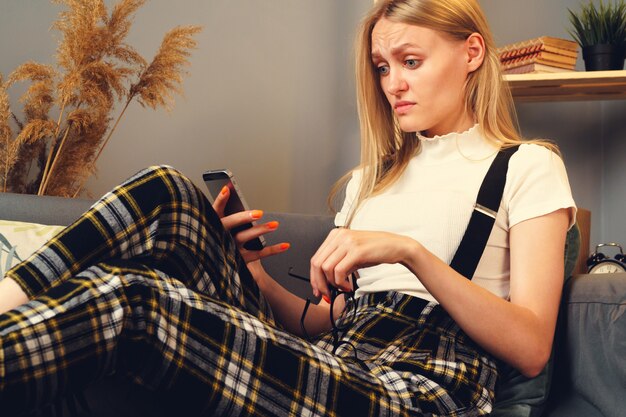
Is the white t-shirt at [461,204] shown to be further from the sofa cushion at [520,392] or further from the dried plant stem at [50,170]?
the dried plant stem at [50,170]

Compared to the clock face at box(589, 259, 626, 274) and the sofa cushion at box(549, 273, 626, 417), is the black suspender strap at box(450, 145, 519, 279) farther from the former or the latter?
the clock face at box(589, 259, 626, 274)

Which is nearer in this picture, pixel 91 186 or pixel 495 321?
pixel 495 321

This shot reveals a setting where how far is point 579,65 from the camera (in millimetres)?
2672

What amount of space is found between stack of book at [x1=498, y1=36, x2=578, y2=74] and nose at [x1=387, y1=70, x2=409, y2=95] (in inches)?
39.5

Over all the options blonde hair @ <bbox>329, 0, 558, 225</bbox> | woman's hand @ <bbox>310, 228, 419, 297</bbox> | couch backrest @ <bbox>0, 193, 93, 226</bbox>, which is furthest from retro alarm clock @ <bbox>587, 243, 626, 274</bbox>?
couch backrest @ <bbox>0, 193, 93, 226</bbox>

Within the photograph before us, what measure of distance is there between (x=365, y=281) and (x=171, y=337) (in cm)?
54

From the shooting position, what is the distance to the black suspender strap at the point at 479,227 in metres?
1.19

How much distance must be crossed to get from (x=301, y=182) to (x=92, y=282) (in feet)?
5.65

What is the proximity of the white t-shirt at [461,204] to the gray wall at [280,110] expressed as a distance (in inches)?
43.1

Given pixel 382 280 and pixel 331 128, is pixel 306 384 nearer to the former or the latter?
pixel 382 280

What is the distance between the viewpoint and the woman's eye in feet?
4.43

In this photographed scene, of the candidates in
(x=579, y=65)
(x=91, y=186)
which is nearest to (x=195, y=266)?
(x=91, y=186)

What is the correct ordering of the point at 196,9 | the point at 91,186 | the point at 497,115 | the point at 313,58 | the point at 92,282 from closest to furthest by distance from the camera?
1. the point at 92,282
2. the point at 497,115
3. the point at 91,186
4. the point at 196,9
5. the point at 313,58

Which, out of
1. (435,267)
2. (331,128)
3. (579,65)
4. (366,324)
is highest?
A: (579,65)
